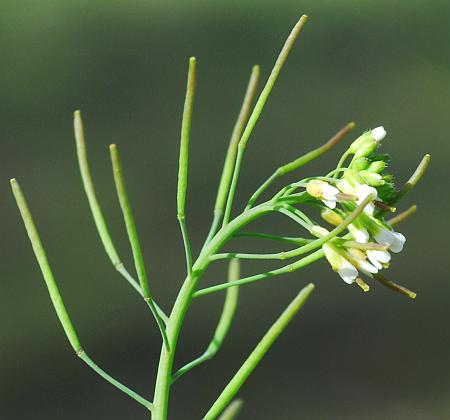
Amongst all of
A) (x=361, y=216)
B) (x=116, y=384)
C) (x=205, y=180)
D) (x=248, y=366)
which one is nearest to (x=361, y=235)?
(x=361, y=216)

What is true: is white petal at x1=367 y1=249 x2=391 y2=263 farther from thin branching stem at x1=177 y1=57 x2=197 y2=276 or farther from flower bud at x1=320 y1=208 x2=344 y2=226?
thin branching stem at x1=177 y1=57 x2=197 y2=276

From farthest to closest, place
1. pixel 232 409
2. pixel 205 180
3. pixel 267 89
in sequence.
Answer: pixel 205 180 → pixel 267 89 → pixel 232 409

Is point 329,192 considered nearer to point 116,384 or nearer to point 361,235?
point 361,235

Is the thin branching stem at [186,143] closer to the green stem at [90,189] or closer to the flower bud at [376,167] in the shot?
the green stem at [90,189]

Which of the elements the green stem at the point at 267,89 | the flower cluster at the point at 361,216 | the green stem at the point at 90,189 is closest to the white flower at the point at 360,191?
the flower cluster at the point at 361,216

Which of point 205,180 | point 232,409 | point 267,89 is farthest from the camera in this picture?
point 205,180

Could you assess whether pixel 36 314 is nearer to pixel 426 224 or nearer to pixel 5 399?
pixel 5 399

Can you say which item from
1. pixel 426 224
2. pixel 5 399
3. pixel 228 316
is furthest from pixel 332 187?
pixel 426 224
